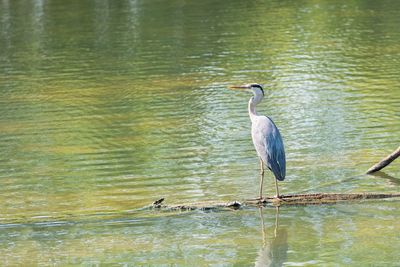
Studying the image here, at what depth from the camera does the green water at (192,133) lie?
10711mm

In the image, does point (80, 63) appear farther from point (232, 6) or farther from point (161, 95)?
point (232, 6)

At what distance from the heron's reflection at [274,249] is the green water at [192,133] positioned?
0.02 m

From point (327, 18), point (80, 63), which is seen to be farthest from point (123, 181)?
point (327, 18)

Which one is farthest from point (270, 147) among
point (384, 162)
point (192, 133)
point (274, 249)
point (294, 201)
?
point (192, 133)

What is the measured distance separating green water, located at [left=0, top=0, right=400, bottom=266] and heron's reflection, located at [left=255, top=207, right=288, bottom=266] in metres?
0.02

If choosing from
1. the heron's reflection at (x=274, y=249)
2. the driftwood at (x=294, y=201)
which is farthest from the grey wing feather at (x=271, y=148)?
the heron's reflection at (x=274, y=249)

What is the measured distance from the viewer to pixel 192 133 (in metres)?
16.0

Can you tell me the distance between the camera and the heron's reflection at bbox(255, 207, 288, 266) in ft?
33.2

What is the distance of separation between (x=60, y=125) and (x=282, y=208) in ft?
21.5

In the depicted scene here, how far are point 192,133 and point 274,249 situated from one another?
5.70 meters

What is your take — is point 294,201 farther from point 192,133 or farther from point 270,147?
point 192,133

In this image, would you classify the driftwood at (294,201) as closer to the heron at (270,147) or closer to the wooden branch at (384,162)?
the heron at (270,147)

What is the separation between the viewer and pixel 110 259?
10.3 meters

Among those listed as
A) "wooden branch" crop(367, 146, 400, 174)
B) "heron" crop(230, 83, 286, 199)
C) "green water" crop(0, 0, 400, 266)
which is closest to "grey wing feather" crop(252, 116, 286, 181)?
"heron" crop(230, 83, 286, 199)
